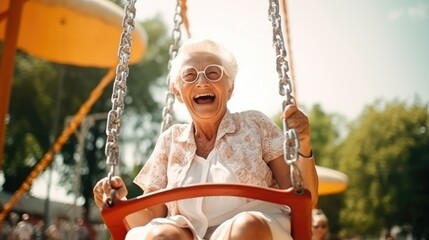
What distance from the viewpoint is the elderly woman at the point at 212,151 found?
6.86ft

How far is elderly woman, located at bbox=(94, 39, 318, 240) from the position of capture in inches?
82.3

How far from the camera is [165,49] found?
27.4 meters

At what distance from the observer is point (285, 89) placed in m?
2.01

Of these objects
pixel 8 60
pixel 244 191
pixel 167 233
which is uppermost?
pixel 8 60

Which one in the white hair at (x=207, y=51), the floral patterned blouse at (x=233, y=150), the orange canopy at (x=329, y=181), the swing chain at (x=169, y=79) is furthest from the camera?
the orange canopy at (x=329, y=181)

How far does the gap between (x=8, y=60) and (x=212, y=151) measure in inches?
166

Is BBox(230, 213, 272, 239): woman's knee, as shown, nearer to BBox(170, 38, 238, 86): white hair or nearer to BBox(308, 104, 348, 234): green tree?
BBox(170, 38, 238, 86): white hair

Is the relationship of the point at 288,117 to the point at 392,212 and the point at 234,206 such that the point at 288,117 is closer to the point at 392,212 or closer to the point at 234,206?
the point at 234,206

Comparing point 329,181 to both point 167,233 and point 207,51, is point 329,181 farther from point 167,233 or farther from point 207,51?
point 167,233

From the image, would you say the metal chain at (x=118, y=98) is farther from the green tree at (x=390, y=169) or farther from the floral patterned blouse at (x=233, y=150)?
the green tree at (x=390, y=169)

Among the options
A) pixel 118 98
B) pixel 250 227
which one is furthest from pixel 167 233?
pixel 118 98

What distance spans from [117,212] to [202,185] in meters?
0.35

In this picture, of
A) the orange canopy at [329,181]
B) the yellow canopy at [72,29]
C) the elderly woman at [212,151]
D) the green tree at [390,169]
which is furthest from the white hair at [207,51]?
the green tree at [390,169]

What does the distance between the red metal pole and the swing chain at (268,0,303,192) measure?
4168 millimetres
